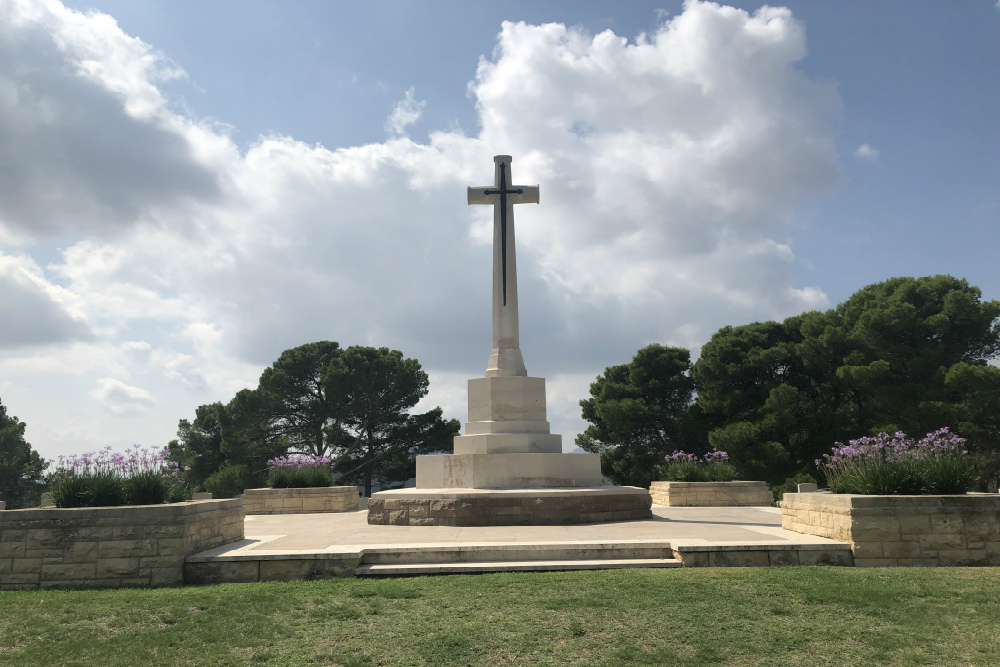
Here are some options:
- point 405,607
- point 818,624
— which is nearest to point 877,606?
point 818,624

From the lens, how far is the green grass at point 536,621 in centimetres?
496

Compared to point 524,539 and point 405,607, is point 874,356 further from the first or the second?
point 405,607

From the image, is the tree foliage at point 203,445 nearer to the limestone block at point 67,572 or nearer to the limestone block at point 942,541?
the limestone block at point 67,572

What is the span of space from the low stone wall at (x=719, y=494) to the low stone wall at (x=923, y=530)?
28.0 feet

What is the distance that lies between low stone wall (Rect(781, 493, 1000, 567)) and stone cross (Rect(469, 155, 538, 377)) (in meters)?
7.99

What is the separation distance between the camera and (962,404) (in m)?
23.0

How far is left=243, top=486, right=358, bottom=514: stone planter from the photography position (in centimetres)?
1612

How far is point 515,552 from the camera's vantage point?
766cm

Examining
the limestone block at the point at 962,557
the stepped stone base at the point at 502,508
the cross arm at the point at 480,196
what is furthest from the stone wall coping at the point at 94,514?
the cross arm at the point at 480,196

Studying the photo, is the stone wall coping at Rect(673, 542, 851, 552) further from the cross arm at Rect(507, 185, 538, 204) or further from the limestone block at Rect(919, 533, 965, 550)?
the cross arm at Rect(507, 185, 538, 204)

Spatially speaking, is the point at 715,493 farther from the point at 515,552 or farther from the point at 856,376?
the point at 856,376

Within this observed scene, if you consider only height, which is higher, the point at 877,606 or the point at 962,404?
the point at 962,404

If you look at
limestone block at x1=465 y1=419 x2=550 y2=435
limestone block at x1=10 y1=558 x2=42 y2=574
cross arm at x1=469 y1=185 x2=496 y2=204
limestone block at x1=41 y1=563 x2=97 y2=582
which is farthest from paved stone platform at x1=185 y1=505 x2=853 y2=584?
cross arm at x1=469 y1=185 x2=496 y2=204

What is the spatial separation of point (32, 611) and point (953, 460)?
10320 mm
